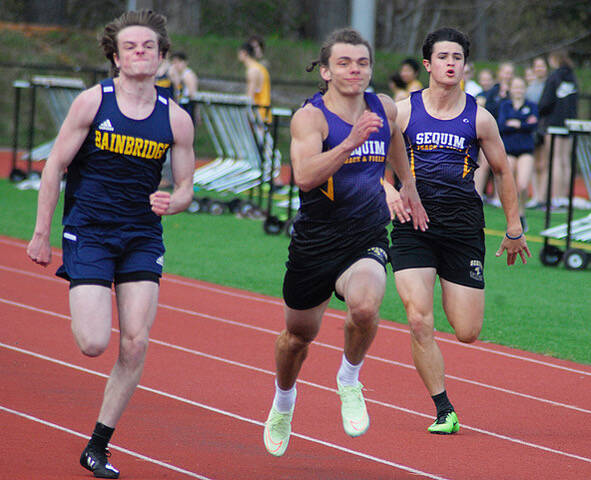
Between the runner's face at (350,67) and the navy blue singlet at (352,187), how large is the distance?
0.15 m

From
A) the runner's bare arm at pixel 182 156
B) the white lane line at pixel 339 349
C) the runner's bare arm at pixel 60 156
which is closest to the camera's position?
the runner's bare arm at pixel 60 156

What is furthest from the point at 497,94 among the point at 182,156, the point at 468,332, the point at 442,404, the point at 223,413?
the point at 182,156

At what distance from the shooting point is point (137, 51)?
4965 millimetres

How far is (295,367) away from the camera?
5.53m

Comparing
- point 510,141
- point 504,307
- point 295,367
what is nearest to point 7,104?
point 510,141

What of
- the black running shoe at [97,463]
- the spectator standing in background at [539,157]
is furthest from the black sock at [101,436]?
the spectator standing in background at [539,157]

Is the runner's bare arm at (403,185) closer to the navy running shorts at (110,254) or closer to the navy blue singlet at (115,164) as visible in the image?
the navy blue singlet at (115,164)

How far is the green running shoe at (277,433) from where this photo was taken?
17.5 feet

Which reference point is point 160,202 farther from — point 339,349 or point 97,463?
point 339,349

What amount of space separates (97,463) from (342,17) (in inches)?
1206

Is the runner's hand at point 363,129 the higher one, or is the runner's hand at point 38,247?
the runner's hand at point 363,129

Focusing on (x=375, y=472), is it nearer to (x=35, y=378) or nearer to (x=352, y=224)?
(x=352, y=224)

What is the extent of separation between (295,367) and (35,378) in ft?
6.97

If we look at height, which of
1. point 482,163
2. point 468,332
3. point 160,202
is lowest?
point 468,332
